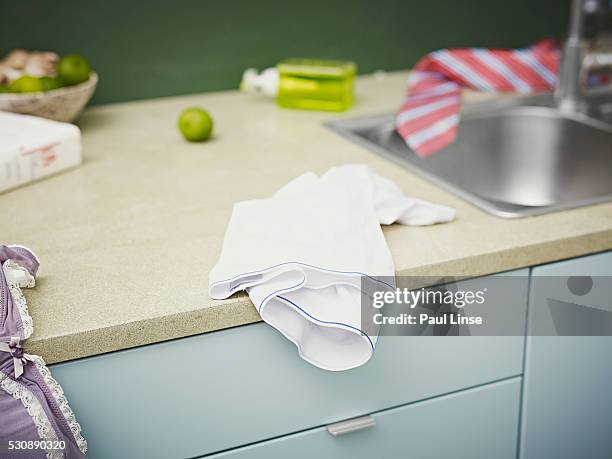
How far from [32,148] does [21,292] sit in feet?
1.36

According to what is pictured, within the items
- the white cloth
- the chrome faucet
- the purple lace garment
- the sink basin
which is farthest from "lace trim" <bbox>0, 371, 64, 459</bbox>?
the chrome faucet

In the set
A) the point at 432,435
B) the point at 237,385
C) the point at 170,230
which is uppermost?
the point at 170,230

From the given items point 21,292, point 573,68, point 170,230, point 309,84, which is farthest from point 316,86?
point 21,292

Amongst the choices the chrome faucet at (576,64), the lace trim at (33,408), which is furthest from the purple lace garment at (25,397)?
the chrome faucet at (576,64)

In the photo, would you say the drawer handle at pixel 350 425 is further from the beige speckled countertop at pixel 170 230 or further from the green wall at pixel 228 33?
the green wall at pixel 228 33

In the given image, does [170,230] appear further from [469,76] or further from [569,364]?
[469,76]

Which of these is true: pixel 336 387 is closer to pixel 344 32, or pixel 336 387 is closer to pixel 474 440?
pixel 474 440

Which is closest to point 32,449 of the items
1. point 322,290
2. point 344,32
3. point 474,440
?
point 322,290

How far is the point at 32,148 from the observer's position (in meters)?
1.19

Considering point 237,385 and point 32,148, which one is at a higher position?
point 32,148

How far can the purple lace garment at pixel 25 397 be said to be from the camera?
0.77 meters

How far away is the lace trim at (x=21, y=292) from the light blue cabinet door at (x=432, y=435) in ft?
0.99

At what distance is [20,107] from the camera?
1317 mm

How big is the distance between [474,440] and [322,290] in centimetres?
37
